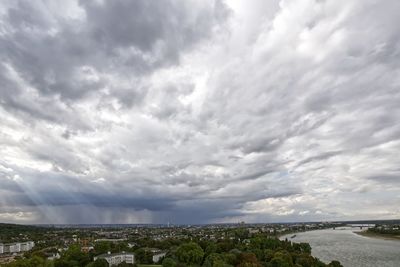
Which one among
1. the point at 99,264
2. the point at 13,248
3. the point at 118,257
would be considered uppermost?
the point at 13,248

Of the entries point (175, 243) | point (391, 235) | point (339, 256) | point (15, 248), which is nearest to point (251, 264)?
point (339, 256)

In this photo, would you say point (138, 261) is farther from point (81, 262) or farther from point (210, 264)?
point (210, 264)

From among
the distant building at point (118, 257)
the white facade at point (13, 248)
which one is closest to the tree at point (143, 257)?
the distant building at point (118, 257)

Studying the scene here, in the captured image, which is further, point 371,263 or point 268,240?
point 268,240

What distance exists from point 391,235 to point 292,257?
10535 centimetres

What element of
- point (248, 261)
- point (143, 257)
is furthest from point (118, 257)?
point (248, 261)

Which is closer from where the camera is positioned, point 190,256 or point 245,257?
point 245,257

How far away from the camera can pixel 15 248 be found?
107 m

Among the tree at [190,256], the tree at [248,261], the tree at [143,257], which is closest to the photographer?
the tree at [248,261]

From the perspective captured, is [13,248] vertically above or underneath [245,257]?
above

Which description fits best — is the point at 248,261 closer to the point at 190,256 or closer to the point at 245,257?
the point at 245,257

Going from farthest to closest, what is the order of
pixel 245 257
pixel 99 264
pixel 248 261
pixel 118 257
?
pixel 118 257, pixel 245 257, pixel 99 264, pixel 248 261

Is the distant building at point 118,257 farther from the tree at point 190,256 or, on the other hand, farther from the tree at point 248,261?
the tree at point 248,261

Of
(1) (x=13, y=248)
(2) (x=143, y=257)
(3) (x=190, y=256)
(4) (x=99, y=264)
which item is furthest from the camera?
(1) (x=13, y=248)
